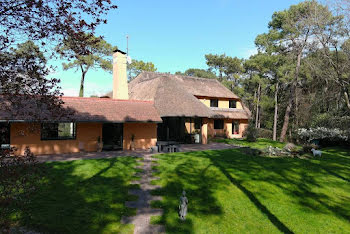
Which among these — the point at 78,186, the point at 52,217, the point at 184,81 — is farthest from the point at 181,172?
the point at 184,81

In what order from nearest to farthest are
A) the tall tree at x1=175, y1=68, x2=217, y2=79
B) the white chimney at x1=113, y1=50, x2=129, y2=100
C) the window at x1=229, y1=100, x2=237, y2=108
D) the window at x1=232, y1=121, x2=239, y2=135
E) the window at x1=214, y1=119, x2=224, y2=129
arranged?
the white chimney at x1=113, y1=50, x2=129, y2=100 → the window at x1=214, y1=119, x2=224, y2=129 → the window at x1=229, y1=100, x2=237, y2=108 → the window at x1=232, y1=121, x2=239, y2=135 → the tall tree at x1=175, y1=68, x2=217, y2=79

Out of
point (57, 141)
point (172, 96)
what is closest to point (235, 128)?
point (172, 96)

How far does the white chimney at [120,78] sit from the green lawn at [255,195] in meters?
9.15

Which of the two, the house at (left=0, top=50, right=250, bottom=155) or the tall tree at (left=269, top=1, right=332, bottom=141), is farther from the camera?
the tall tree at (left=269, top=1, right=332, bottom=141)

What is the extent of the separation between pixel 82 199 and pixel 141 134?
993 centimetres

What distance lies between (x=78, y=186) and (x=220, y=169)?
670 centimetres

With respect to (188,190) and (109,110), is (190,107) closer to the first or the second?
(109,110)

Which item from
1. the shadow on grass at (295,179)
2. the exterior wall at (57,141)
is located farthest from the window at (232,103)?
the exterior wall at (57,141)

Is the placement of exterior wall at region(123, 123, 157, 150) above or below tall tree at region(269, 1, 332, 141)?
below

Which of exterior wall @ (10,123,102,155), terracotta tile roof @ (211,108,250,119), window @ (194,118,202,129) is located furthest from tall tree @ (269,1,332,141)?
exterior wall @ (10,123,102,155)

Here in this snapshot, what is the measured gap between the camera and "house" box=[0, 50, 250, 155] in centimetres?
1448

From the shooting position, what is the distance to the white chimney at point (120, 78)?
2092 centimetres

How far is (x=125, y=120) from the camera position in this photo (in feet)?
52.4

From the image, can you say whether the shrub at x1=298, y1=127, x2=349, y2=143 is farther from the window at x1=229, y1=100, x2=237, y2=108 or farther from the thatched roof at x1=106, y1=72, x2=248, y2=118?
the thatched roof at x1=106, y1=72, x2=248, y2=118
